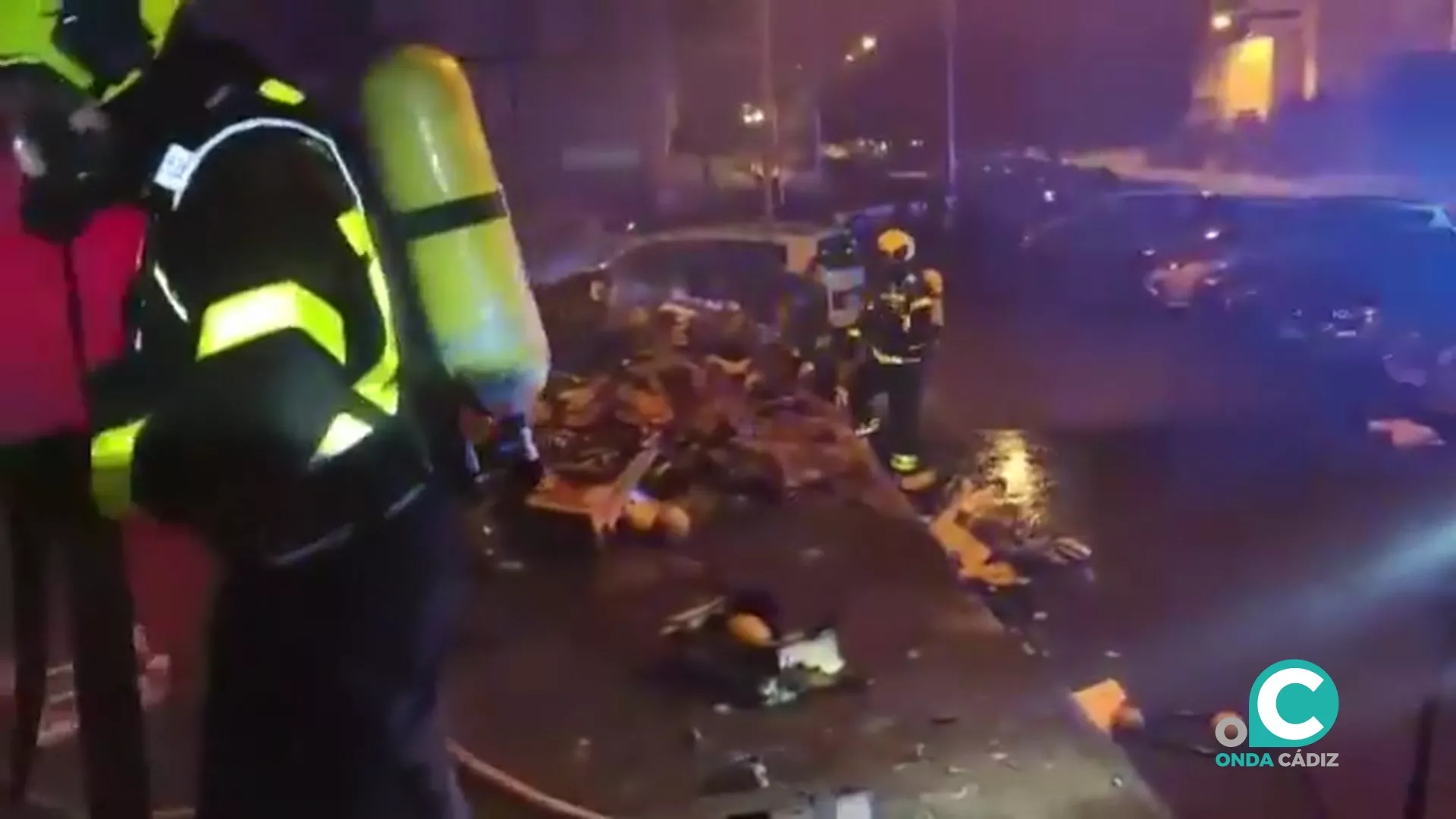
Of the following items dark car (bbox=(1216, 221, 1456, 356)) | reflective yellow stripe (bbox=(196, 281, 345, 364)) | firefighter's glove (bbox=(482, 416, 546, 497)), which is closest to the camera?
reflective yellow stripe (bbox=(196, 281, 345, 364))

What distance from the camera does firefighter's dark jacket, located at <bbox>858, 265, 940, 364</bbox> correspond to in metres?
1.16

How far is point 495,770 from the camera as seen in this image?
3.62 feet

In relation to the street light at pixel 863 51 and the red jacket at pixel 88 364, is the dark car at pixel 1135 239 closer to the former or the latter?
the street light at pixel 863 51

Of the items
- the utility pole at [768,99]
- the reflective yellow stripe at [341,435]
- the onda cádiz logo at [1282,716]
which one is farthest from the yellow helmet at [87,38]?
the onda cádiz logo at [1282,716]

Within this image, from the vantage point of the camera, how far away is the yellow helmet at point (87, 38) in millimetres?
982

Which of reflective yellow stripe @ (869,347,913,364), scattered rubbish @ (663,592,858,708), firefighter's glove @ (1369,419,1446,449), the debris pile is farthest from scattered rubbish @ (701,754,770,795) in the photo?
firefighter's glove @ (1369,419,1446,449)

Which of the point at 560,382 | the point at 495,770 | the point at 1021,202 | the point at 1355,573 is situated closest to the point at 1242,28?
the point at 1021,202

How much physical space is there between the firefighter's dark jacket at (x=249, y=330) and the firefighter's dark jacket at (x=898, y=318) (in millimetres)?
329

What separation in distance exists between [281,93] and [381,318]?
15cm

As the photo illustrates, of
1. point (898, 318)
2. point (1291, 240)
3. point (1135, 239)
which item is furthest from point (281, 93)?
point (1291, 240)

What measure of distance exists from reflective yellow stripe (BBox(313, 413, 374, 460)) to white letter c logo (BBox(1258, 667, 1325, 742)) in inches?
25.6

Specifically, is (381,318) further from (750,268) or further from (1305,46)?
(1305,46)

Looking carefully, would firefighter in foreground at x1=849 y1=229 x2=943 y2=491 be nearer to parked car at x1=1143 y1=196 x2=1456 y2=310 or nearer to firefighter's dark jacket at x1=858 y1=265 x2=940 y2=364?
firefighter's dark jacket at x1=858 y1=265 x2=940 y2=364

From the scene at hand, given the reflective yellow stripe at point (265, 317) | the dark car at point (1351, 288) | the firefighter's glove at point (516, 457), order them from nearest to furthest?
the reflective yellow stripe at point (265, 317)
the firefighter's glove at point (516, 457)
the dark car at point (1351, 288)
